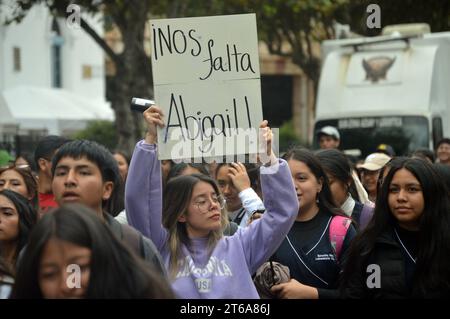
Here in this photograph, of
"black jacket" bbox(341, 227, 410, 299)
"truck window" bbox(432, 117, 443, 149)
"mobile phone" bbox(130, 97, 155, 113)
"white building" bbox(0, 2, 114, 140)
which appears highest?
"white building" bbox(0, 2, 114, 140)

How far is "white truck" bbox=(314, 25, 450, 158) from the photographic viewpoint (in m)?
13.8

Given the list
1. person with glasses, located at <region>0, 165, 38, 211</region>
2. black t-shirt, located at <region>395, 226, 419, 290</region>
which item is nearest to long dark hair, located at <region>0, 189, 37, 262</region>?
person with glasses, located at <region>0, 165, 38, 211</region>

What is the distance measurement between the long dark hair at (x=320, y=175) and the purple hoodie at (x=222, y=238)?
949 millimetres

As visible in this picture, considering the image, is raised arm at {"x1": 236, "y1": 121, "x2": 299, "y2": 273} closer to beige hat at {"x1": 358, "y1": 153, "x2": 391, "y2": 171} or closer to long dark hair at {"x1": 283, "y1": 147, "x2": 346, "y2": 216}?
long dark hair at {"x1": 283, "y1": 147, "x2": 346, "y2": 216}

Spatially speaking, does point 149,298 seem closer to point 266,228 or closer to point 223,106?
point 266,228

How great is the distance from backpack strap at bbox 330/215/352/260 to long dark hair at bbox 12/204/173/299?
2.28 meters

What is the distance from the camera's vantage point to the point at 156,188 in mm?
4703

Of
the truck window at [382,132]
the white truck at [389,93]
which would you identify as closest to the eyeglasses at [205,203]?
the truck window at [382,132]

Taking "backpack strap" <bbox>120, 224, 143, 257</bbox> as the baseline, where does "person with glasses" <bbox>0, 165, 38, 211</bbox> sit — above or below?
above

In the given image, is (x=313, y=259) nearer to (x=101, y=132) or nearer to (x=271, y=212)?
(x=271, y=212)

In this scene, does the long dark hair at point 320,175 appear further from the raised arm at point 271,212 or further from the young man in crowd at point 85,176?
the young man in crowd at point 85,176

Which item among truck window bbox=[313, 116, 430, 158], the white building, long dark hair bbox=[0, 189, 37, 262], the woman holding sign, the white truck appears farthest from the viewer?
the white building

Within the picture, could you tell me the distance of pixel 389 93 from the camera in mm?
14039
